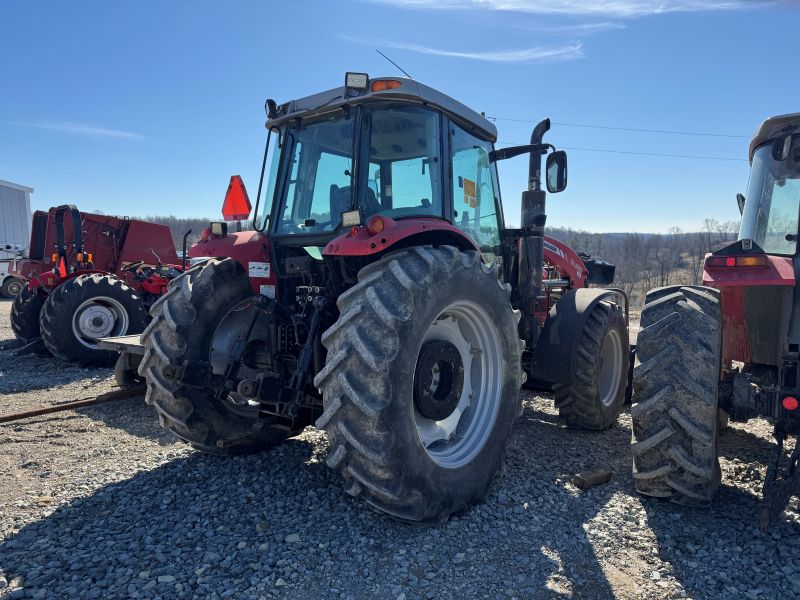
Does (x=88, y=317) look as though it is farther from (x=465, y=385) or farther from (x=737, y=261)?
(x=737, y=261)

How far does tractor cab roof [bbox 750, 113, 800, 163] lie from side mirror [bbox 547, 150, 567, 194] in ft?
4.36

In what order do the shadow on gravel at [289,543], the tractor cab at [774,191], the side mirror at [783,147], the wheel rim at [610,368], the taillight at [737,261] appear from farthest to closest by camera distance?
the wheel rim at [610,368] → the tractor cab at [774,191] → the side mirror at [783,147] → the taillight at [737,261] → the shadow on gravel at [289,543]

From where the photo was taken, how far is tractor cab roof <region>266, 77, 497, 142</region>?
3537 millimetres

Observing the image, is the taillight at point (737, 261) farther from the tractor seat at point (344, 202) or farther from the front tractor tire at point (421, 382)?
the tractor seat at point (344, 202)

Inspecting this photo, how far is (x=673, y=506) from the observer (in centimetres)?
333

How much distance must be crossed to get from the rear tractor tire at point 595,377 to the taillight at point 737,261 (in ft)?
4.95

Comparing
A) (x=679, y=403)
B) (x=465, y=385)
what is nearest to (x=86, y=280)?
(x=465, y=385)

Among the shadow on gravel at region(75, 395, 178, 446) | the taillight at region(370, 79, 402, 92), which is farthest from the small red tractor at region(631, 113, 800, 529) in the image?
the shadow on gravel at region(75, 395, 178, 446)

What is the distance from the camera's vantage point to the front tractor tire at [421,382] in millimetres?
2818

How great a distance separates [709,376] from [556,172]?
2214 millimetres

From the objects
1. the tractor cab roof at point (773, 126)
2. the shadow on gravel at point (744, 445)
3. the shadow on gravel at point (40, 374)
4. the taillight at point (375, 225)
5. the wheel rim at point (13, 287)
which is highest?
the tractor cab roof at point (773, 126)

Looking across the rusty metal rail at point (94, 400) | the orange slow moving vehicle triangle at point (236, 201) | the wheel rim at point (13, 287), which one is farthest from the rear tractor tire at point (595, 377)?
the wheel rim at point (13, 287)

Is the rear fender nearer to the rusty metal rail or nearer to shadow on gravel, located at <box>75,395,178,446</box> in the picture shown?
shadow on gravel, located at <box>75,395,178,446</box>

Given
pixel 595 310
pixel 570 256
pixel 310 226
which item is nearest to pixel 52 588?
pixel 310 226
